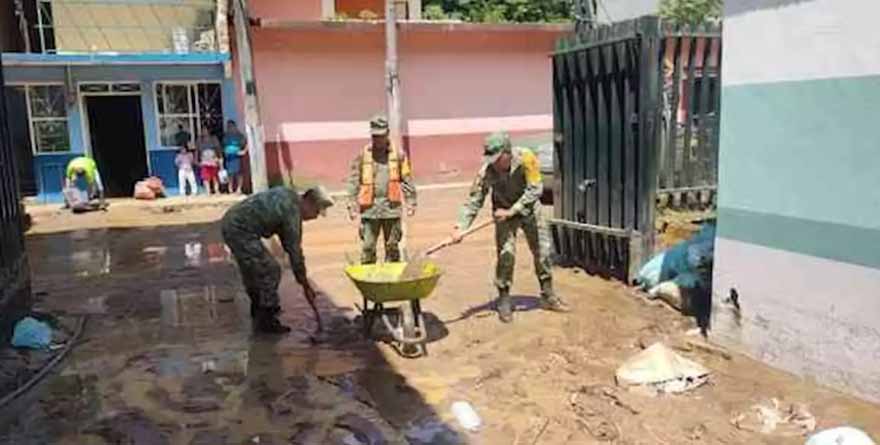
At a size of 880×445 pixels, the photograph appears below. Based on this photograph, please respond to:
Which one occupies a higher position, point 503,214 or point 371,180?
point 371,180

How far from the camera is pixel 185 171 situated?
16422mm

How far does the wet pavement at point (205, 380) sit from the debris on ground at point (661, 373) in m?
1.49

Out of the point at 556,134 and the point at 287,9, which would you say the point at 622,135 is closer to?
the point at 556,134

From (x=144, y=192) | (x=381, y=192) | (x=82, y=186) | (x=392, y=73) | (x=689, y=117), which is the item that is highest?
(x=392, y=73)

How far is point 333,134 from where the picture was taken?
16594mm

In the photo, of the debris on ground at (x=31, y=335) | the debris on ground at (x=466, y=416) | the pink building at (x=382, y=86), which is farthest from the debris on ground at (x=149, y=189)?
the debris on ground at (x=466, y=416)

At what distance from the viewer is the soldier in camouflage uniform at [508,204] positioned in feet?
21.7

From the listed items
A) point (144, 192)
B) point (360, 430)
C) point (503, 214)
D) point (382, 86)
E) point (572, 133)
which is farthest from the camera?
point (382, 86)

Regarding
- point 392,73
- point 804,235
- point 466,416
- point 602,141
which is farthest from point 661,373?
point 392,73

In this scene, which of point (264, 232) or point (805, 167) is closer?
point (805, 167)

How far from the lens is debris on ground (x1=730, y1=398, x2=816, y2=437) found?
4.61 m

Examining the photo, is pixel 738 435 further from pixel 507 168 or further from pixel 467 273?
pixel 467 273

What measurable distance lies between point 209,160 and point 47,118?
3509 mm

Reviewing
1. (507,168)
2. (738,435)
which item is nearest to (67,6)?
(507,168)
